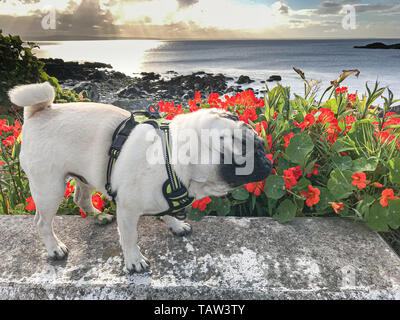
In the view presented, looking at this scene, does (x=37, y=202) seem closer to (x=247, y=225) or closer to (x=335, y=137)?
(x=247, y=225)

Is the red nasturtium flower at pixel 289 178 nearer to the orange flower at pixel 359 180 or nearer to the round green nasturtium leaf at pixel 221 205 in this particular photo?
the orange flower at pixel 359 180

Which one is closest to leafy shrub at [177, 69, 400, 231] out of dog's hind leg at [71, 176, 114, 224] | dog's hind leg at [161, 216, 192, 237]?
dog's hind leg at [161, 216, 192, 237]

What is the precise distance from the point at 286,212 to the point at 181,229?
2.73 feet

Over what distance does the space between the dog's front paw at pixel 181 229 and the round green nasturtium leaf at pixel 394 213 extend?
1.49m

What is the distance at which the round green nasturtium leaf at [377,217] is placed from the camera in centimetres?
215

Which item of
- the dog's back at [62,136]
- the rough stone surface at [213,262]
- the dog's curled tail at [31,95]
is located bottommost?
the rough stone surface at [213,262]

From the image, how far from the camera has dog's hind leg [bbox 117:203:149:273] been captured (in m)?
1.76

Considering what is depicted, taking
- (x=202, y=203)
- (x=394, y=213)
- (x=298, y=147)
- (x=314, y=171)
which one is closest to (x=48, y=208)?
(x=202, y=203)

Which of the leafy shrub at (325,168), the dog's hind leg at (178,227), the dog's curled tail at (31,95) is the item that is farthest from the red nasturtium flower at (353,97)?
the dog's curled tail at (31,95)

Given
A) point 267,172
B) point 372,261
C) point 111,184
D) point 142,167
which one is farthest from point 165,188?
point 372,261

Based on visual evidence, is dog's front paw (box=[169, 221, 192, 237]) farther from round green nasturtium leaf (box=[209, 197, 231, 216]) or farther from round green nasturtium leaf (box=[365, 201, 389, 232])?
round green nasturtium leaf (box=[365, 201, 389, 232])

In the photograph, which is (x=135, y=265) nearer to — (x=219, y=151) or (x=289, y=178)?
(x=219, y=151)

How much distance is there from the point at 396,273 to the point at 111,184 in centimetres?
192

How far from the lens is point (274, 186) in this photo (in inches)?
88.1
